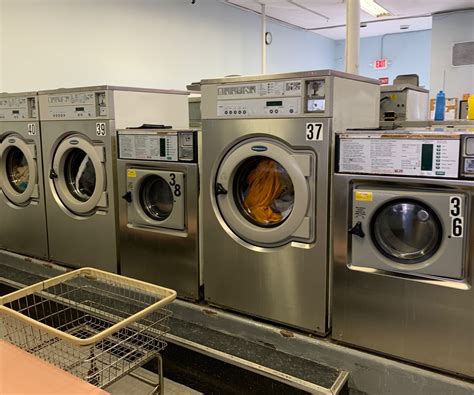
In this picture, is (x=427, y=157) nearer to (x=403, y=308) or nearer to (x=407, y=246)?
(x=407, y=246)

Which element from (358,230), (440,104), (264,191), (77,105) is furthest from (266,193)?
(440,104)

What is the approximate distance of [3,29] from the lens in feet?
13.6

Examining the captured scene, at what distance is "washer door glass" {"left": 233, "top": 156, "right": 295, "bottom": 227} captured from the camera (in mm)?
2414

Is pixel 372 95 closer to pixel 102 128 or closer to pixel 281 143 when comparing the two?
pixel 281 143

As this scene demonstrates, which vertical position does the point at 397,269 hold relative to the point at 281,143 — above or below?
below

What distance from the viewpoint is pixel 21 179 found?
3795 millimetres

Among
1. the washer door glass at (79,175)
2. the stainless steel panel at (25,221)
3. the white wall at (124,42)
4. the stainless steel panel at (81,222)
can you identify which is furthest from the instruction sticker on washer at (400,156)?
the white wall at (124,42)

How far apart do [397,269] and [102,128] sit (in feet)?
6.59

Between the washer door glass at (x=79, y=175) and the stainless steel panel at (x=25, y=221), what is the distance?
237mm

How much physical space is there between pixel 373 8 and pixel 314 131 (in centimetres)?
567

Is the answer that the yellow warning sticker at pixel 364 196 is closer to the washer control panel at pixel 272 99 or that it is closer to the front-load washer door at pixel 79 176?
the washer control panel at pixel 272 99

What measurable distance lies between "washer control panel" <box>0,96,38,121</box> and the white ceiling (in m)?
3.73

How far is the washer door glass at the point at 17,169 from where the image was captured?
3.75 m

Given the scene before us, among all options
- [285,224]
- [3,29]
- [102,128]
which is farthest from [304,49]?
[285,224]
